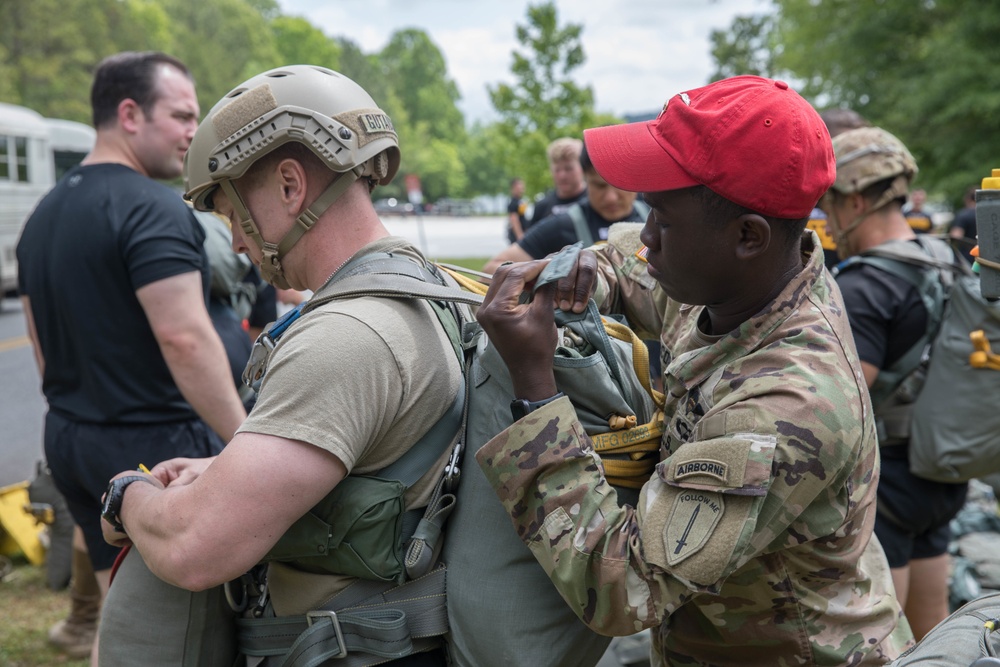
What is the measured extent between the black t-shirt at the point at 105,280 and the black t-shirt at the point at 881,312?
2.46 metres

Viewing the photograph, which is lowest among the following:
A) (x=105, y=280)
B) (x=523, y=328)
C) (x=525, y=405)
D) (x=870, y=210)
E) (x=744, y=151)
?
(x=105, y=280)

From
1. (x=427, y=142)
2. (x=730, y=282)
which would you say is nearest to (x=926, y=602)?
(x=730, y=282)

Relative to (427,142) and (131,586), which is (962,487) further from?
(427,142)

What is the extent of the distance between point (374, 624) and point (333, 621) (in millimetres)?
91

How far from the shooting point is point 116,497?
199 centimetres

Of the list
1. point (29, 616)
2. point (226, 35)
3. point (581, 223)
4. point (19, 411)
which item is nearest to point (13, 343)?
point (19, 411)

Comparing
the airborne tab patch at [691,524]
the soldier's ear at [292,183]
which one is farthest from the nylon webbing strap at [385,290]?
the airborne tab patch at [691,524]

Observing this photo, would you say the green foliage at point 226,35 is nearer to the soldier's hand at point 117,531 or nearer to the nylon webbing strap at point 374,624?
the soldier's hand at point 117,531

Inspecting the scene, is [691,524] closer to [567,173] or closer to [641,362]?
[641,362]

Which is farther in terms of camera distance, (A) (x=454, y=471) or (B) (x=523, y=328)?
(A) (x=454, y=471)

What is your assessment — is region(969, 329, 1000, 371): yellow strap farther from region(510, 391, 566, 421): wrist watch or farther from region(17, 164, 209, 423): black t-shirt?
region(17, 164, 209, 423): black t-shirt

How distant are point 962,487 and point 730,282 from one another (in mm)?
2298

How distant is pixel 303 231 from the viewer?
2.06 metres

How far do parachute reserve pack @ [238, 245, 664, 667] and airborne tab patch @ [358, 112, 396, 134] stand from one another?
383mm
